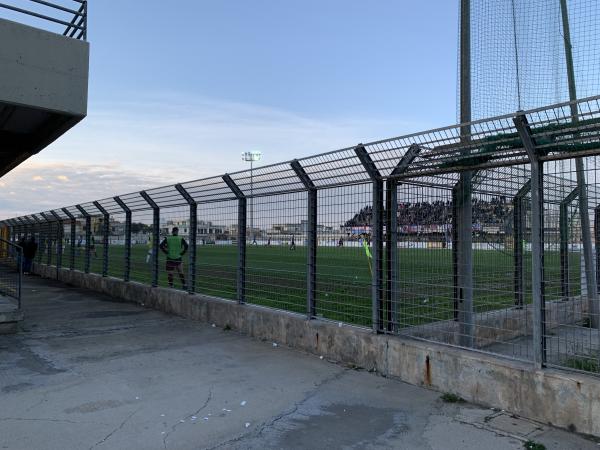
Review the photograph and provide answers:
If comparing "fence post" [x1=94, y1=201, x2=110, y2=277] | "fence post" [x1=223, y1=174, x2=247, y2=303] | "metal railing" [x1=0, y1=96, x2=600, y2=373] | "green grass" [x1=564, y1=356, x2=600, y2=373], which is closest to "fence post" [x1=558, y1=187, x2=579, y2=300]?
"metal railing" [x1=0, y1=96, x2=600, y2=373]

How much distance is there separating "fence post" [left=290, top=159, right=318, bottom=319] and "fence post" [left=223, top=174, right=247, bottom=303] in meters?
1.60

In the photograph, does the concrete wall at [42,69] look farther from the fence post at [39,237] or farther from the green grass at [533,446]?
the fence post at [39,237]

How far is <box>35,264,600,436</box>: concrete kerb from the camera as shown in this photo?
4.08 m

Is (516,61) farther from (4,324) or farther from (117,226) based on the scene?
(117,226)

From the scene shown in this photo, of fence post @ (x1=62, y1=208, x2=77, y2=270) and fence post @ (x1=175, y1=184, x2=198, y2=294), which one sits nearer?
fence post @ (x1=175, y1=184, x2=198, y2=294)

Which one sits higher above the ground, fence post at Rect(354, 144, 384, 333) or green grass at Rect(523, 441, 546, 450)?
fence post at Rect(354, 144, 384, 333)

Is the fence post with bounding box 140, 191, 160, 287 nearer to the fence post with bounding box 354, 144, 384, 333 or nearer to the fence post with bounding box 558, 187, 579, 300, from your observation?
the fence post with bounding box 354, 144, 384, 333

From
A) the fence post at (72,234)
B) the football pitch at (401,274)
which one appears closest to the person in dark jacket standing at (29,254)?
the fence post at (72,234)

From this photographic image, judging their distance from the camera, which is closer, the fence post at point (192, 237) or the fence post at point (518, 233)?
the fence post at point (518, 233)

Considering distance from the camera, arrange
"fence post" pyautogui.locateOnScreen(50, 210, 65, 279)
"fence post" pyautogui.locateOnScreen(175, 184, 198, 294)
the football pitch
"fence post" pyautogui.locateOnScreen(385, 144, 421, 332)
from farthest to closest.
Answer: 1. "fence post" pyautogui.locateOnScreen(50, 210, 65, 279)
2. "fence post" pyautogui.locateOnScreen(175, 184, 198, 294)
3. the football pitch
4. "fence post" pyautogui.locateOnScreen(385, 144, 421, 332)

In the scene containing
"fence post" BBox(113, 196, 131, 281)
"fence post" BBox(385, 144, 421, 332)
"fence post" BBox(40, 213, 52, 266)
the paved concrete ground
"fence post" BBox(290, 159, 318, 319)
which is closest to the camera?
the paved concrete ground

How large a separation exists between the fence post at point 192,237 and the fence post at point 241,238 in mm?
1593

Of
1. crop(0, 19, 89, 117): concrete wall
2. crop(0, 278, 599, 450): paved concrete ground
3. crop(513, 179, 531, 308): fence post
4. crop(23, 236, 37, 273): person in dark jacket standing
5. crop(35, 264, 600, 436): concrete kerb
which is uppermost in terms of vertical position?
crop(0, 19, 89, 117): concrete wall

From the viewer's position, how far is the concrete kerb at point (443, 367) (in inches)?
161
